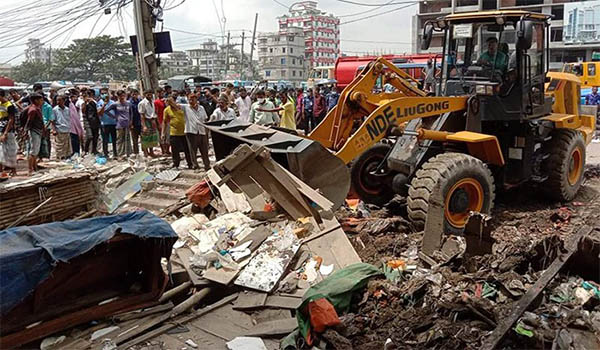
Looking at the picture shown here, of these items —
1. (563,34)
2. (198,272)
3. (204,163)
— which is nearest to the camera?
(198,272)

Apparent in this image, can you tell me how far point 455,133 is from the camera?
6734 millimetres

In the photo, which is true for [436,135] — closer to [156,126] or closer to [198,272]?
[198,272]

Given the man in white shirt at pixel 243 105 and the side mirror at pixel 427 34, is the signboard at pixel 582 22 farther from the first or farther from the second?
the side mirror at pixel 427 34

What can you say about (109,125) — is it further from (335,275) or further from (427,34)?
(335,275)

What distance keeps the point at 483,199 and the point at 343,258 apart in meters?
2.40

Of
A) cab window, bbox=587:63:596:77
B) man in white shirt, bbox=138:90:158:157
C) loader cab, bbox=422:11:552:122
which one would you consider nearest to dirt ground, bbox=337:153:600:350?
loader cab, bbox=422:11:552:122

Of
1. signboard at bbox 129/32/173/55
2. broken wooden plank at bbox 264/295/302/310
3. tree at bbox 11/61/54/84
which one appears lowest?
broken wooden plank at bbox 264/295/302/310

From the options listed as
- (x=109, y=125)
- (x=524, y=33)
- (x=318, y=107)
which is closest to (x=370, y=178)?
(x=524, y=33)

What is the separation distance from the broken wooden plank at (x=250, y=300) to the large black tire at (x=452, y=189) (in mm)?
2231

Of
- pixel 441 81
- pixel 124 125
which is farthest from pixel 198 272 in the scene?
pixel 124 125

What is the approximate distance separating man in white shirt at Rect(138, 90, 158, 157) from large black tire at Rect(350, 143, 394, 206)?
19.1 feet

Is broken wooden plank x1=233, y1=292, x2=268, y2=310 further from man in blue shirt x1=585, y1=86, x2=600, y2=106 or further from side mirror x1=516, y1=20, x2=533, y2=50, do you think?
man in blue shirt x1=585, y1=86, x2=600, y2=106

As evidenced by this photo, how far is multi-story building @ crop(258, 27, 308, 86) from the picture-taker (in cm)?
7875

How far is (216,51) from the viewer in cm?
9238
